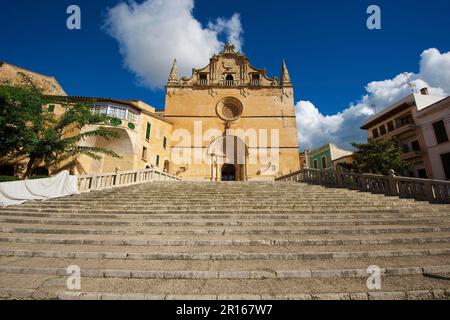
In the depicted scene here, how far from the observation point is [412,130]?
2106 centimetres

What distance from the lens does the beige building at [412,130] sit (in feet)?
65.5

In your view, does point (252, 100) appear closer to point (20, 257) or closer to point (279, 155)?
point (279, 155)

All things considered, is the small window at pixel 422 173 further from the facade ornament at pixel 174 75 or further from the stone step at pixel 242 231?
the facade ornament at pixel 174 75

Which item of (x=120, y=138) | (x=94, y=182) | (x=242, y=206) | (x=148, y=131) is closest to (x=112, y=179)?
(x=94, y=182)

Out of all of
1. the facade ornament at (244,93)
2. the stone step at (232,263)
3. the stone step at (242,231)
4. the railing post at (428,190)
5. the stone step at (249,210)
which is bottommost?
the stone step at (232,263)

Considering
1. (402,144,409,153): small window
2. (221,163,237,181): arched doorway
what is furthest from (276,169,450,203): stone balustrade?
(402,144,409,153): small window

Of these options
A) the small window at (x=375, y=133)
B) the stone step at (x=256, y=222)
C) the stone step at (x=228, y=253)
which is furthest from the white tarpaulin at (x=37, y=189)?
the small window at (x=375, y=133)

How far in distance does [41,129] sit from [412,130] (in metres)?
35.1

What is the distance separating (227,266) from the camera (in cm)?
361

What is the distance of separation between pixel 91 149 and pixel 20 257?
15.5 m

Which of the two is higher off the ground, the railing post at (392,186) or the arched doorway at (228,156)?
the arched doorway at (228,156)

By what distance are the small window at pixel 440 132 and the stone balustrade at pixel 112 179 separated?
2578cm

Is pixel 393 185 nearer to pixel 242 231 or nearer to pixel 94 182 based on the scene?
pixel 242 231

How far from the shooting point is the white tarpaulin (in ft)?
27.2
